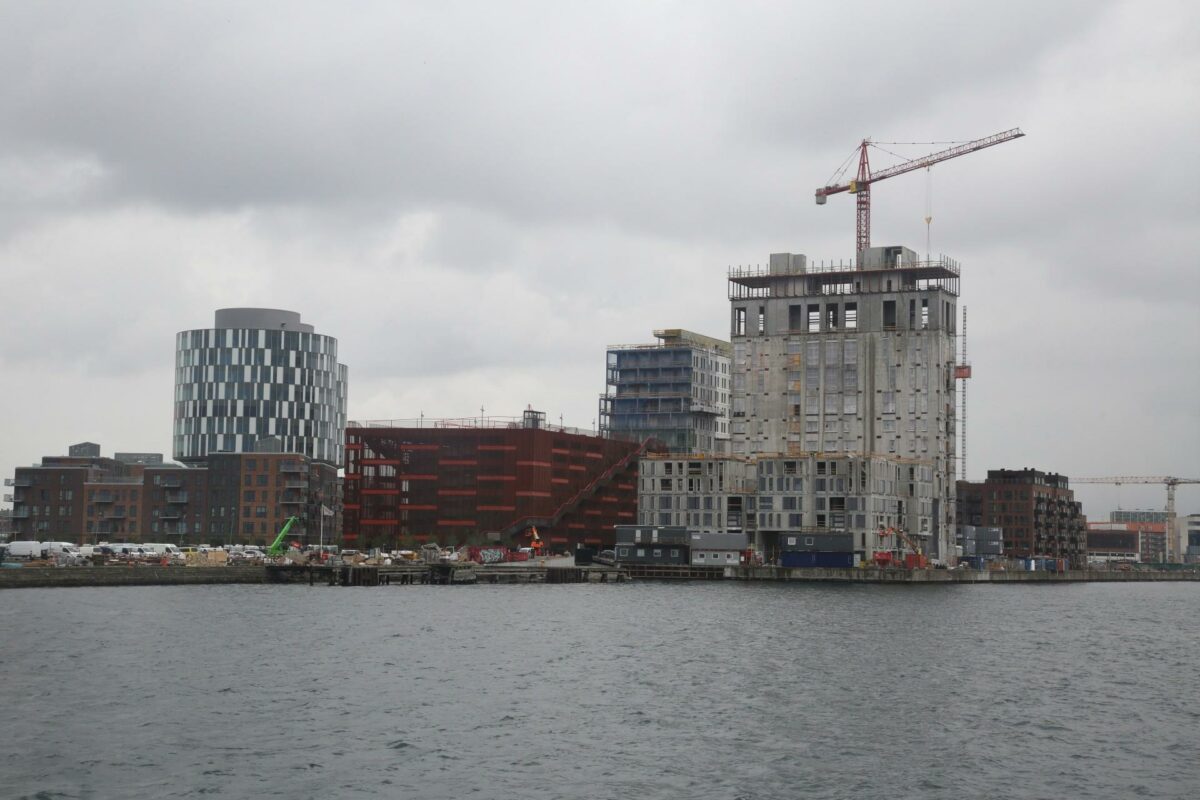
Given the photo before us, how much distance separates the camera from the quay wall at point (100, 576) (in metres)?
177

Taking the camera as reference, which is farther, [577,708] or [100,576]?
[100,576]

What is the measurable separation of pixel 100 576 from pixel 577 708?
122380mm

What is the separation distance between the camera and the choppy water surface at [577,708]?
5956cm

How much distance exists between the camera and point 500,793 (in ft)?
186

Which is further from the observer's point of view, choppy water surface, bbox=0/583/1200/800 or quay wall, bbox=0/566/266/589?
quay wall, bbox=0/566/266/589

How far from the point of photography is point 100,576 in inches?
7323

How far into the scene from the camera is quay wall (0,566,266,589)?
17675cm

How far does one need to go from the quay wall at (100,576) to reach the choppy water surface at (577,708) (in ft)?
114

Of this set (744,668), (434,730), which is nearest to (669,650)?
(744,668)

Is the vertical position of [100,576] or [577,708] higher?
[100,576]

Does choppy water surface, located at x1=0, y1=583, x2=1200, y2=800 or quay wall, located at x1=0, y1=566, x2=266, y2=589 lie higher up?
quay wall, located at x1=0, y1=566, x2=266, y2=589

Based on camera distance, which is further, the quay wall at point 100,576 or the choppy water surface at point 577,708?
the quay wall at point 100,576

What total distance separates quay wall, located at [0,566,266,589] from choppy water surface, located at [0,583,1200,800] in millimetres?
34709

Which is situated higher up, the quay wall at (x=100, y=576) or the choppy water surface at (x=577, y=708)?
the quay wall at (x=100, y=576)
